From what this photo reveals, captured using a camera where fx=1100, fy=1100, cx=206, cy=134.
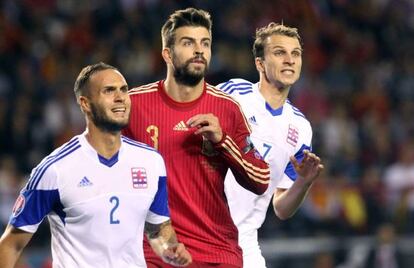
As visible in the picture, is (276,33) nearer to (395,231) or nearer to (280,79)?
(280,79)

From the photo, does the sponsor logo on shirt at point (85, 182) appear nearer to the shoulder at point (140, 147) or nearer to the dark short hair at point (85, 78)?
the shoulder at point (140, 147)

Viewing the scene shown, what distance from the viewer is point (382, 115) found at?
16.4 meters

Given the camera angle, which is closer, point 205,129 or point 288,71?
point 205,129

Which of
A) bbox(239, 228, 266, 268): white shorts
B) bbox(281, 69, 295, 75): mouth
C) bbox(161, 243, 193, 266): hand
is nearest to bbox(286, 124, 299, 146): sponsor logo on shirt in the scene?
bbox(281, 69, 295, 75): mouth

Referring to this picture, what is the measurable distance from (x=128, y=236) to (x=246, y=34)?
11.1 m

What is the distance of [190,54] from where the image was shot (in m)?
6.89

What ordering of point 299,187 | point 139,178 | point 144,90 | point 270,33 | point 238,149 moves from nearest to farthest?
point 139,178
point 238,149
point 144,90
point 299,187
point 270,33

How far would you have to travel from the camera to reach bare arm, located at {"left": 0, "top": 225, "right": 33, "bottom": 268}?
20.6ft

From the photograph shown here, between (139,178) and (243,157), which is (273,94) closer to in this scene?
(243,157)

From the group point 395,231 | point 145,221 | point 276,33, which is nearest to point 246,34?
point 395,231

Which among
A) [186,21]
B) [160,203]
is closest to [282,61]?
[186,21]

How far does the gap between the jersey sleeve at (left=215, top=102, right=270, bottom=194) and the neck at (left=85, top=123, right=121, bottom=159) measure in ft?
2.07

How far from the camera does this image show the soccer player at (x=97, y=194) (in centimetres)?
632

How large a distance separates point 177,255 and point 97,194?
61 cm
